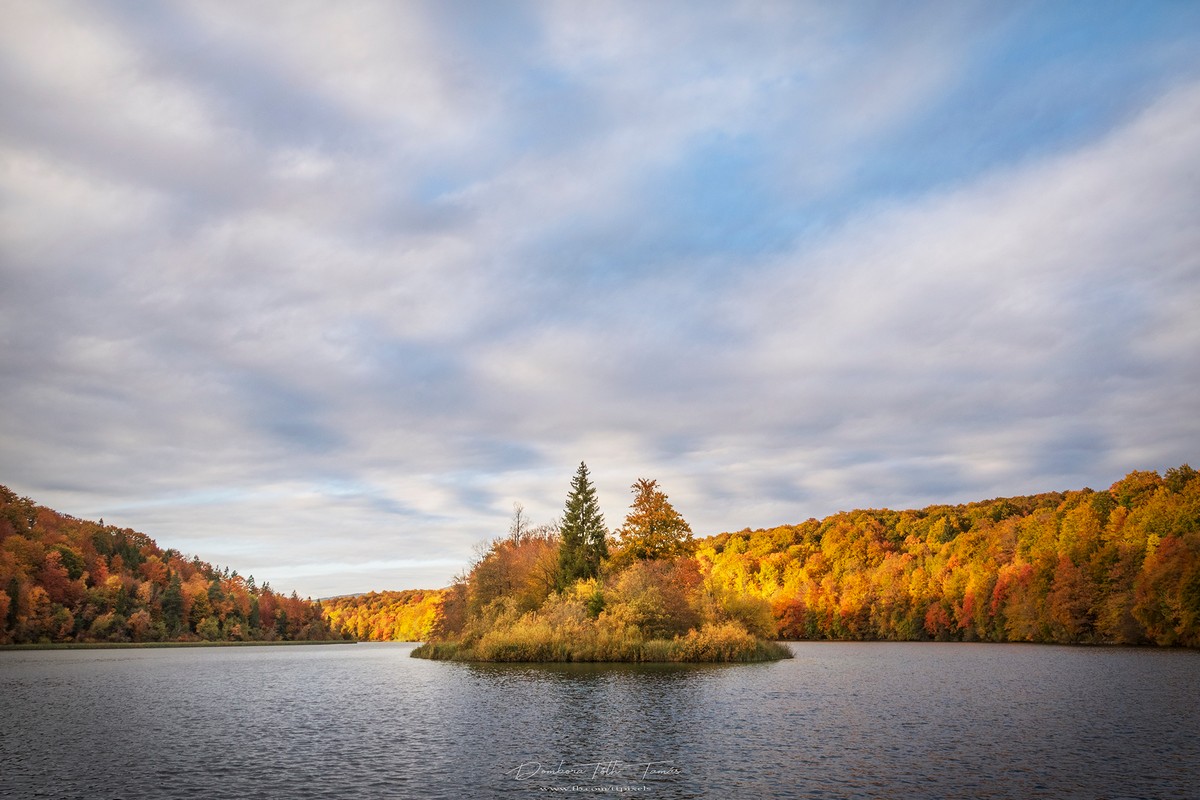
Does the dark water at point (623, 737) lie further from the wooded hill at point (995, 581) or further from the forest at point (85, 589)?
the forest at point (85, 589)

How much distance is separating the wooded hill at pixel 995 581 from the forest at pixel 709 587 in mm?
281

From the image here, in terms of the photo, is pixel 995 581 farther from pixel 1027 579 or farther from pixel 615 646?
pixel 615 646

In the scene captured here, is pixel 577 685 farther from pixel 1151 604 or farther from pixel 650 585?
pixel 1151 604

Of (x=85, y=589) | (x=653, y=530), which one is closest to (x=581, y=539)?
(x=653, y=530)

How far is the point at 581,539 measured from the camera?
3713 inches

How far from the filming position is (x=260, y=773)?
2712 cm

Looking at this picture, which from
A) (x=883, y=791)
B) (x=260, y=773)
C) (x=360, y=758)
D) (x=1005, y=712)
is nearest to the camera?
(x=883, y=791)

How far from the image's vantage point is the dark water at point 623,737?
24781 millimetres

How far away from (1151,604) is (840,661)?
42.3m

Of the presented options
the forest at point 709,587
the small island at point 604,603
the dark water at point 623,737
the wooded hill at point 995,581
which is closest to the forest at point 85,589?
the forest at point 709,587

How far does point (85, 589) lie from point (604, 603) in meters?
131

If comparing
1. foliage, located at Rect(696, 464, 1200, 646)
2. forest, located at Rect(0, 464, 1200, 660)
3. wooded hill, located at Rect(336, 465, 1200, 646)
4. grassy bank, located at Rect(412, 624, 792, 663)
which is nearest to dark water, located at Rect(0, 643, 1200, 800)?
grassy bank, located at Rect(412, 624, 792, 663)

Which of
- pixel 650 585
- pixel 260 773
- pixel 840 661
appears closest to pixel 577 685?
pixel 650 585

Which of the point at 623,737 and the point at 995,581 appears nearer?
the point at 623,737
